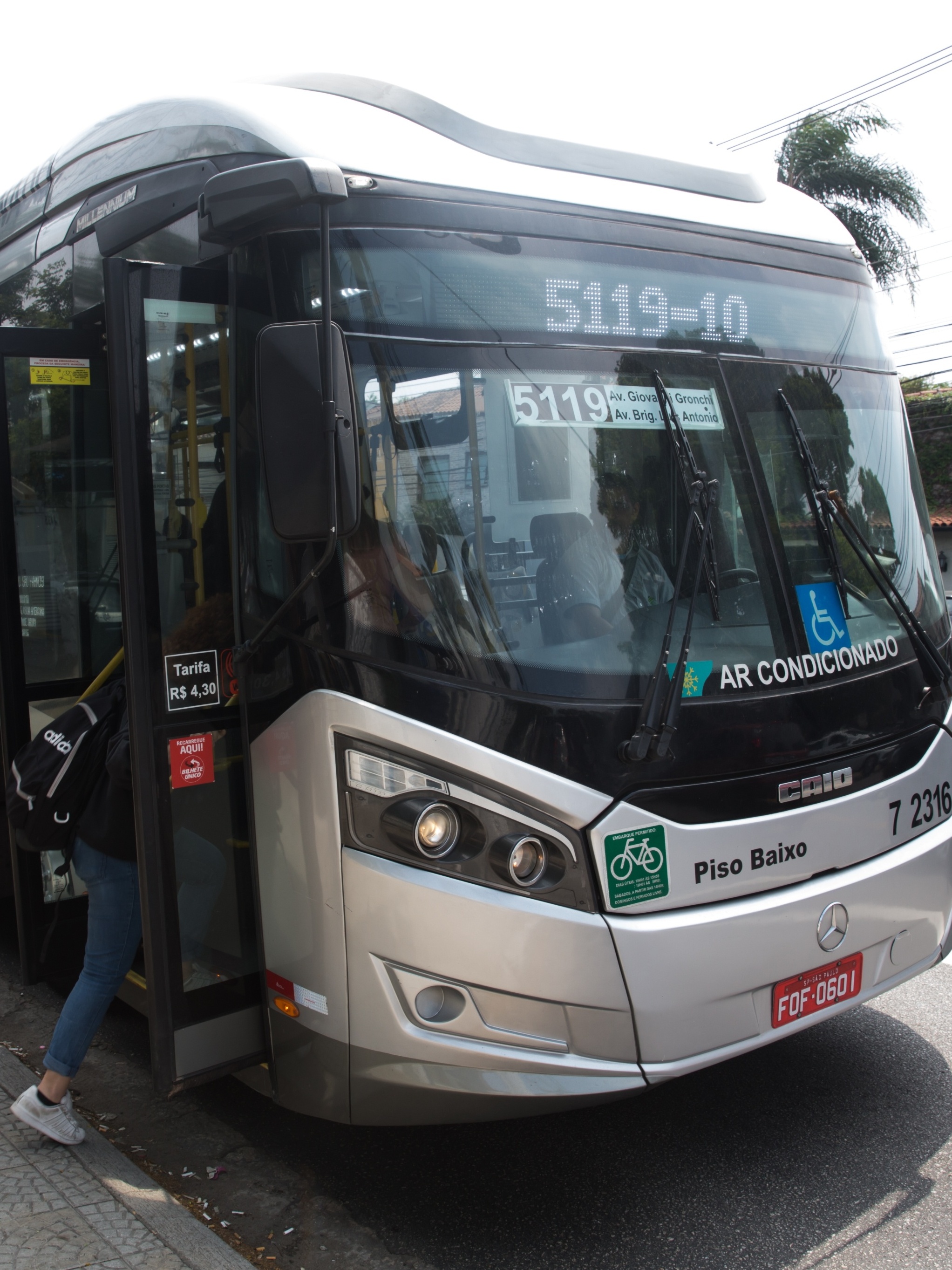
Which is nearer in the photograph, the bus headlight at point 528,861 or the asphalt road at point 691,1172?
the bus headlight at point 528,861

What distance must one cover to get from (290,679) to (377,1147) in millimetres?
1674

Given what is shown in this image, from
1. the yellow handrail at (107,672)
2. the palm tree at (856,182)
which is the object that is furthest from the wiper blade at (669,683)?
the palm tree at (856,182)

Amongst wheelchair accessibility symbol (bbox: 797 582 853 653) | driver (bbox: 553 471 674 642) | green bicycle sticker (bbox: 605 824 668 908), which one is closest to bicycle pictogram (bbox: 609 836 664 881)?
green bicycle sticker (bbox: 605 824 668 908)

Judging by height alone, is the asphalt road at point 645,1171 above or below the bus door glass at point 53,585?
below

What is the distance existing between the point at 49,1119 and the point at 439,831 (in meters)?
1.74

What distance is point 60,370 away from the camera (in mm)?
3836

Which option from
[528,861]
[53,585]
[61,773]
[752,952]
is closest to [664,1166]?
[752,952]

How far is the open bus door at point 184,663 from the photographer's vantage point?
10.6 feet

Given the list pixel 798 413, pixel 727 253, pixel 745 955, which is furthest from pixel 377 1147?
pixel 727 253

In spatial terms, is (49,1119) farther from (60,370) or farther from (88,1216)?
(60,370)

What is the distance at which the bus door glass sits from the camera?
13.4ft

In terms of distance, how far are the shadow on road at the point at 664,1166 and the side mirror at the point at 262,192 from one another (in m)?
2.83

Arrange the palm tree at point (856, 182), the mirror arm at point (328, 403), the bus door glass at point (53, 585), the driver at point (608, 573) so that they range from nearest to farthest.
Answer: the mirror arm at point (328, 403) → the driver at point (608, 573) → the bus door glass at point (53, 585) → the palm tree at point (856, 182)

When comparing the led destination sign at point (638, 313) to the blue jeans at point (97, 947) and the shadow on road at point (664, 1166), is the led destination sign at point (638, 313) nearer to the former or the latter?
the blue jeans at point (97, 947)
